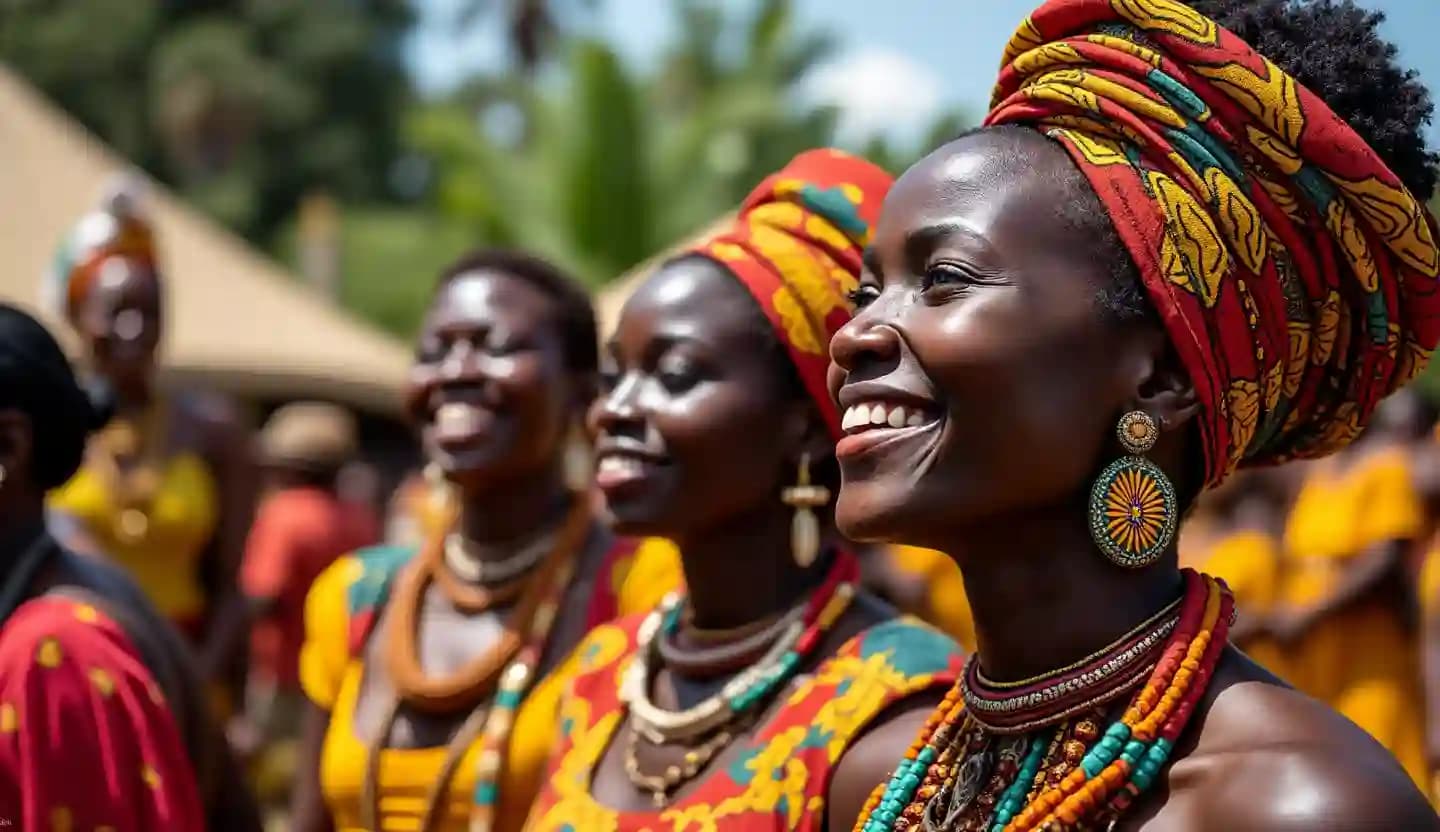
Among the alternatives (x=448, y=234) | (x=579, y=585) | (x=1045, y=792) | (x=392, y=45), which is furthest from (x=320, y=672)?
(x=392, y=45)

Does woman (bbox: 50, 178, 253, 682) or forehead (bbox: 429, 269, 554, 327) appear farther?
woman (bbox: 50, 178, 253, 682)

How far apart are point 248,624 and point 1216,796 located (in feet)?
17.9

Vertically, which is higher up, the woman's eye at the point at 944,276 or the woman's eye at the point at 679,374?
the woman's eye at the point at 944,276

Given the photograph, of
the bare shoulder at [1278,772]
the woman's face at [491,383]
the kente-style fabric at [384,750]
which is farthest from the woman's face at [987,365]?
the woman's face at [491,383]

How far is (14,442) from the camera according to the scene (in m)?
3.38

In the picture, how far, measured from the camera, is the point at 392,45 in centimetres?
3722

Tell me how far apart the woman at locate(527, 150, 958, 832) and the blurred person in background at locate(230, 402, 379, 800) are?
20.2 feet

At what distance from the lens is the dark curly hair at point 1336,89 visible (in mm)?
2053

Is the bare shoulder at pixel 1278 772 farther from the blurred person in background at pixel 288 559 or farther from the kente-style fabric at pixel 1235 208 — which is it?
the blurred person in background at pixel 288 559

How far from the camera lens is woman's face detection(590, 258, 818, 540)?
3.11 meters

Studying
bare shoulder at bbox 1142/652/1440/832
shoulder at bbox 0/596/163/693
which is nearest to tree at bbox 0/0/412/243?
shoulder at bbox 0/596/163/693

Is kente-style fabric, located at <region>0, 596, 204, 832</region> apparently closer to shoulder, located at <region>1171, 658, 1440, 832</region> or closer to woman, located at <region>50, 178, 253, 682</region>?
shoulder, located at <region>1171, 658, 1440, 832</region>

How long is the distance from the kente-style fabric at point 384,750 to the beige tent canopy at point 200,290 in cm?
897

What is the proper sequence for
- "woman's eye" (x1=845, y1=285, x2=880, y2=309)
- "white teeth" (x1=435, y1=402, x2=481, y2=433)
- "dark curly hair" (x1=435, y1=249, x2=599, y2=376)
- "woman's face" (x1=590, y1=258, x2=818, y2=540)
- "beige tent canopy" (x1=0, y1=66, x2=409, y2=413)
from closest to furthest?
"woman's eye" (x1=845, y1=285, x2=880, y2=309)
"woman's face" (x1=590, y1=258, x2=818, y2=540)
"white teeth" (x1=435, y1=402, x2=481, y2=433)
"dark curly hair" (x1=435, y1=249, x2=599, y2=376)
"beige tent canopy" (x1=0, y1=66, x2=409, y2=413)
